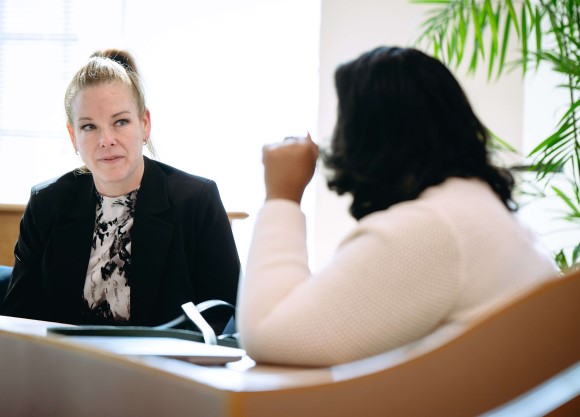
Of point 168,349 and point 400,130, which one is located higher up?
point 400,130

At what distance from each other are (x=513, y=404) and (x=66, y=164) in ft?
14.9

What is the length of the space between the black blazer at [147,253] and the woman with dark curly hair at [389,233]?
96 centimetres

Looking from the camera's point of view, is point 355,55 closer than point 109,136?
No

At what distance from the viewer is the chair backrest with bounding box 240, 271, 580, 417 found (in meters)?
0.62

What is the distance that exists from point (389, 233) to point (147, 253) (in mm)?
1213

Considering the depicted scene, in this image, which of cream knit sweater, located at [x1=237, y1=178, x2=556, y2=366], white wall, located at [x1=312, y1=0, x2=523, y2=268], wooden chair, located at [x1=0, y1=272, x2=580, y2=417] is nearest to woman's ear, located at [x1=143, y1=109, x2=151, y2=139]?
cream knit sweater, located at [x1=237, y1=178, x2=556, y2=366]

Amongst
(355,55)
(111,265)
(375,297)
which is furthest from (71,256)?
(355,55)

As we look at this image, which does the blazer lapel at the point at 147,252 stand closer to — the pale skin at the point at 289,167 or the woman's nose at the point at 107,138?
the woman's nose at the point at 107,138

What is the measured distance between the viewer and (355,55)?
4.36 m

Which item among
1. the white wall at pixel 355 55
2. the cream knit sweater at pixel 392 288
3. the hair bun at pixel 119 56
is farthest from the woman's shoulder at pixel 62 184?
the white wall at pixel 355 55

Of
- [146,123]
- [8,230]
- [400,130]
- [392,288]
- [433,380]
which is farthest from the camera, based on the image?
[8,230]

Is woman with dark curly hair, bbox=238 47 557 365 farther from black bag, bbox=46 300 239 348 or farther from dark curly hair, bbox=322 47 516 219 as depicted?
black bag, bbox=46 300 239 348

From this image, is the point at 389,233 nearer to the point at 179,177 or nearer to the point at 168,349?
the point at 168,349

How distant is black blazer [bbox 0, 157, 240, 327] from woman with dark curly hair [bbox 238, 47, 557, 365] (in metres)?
0.96
